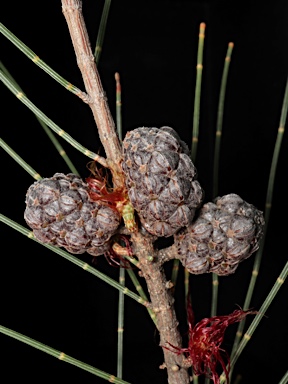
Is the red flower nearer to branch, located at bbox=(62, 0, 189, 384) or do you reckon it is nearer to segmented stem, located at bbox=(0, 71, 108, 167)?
branch, located at bbox=(62, 0, 189, 384)

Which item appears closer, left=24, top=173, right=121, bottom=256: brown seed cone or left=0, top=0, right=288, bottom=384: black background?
left=24, top=173, right=121, bottom=256: brown seed cone

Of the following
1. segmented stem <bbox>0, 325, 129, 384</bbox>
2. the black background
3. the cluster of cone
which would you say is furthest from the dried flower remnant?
the black background

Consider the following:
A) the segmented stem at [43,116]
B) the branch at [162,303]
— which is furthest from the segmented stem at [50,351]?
the segmented stem at [43,116]

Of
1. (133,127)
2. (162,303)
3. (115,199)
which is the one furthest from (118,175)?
(133,127)

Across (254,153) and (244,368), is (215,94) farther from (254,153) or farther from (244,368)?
(244,368)

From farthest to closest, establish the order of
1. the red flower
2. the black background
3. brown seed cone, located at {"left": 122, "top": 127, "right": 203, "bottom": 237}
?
1. the black background
2. the red flower
3. brown seed cone, located at {"left": 122, "top": 127, "right": 203, "bottom": 237}
